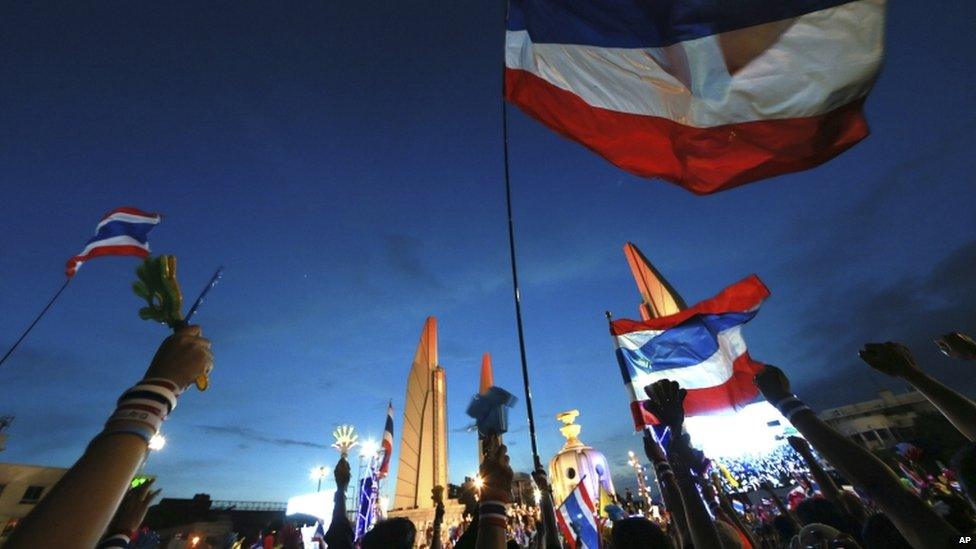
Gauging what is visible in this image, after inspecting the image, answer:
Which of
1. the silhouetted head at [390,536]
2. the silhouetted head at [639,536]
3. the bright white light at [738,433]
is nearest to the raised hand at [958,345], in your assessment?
the silhouetted head at [639,536]

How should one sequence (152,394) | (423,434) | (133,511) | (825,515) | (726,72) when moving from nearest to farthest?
(152,394) < (133,511) < (825,515) < (726,72) < (423,434)

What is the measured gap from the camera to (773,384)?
268cm

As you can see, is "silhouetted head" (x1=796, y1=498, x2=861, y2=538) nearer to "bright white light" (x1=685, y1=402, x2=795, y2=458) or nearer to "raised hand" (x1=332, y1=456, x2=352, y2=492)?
"raised hand" (x1=332, y1=456, x2=352, y2=492)

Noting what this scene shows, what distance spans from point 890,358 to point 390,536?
4392 millimetres

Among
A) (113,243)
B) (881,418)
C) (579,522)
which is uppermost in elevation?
(881,418)

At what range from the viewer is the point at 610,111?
234 inches

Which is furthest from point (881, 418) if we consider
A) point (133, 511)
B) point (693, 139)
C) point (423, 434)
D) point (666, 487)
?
point (133, 511)

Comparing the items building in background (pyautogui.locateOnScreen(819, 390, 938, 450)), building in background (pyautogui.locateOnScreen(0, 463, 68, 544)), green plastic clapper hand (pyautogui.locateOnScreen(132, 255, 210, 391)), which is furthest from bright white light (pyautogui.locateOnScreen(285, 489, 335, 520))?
building in background (pyautogui.locateOnScreen(819, 390, 938, 450))

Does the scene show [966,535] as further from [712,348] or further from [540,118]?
[712,348]

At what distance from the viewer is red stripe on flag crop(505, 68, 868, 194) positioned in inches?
189

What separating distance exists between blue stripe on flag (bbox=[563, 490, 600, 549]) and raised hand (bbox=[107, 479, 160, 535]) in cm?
1043

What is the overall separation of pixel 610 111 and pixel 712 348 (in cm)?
706

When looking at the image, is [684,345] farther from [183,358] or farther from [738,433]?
[183,358]

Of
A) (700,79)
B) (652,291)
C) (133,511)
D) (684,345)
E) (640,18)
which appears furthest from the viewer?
(652,291)
